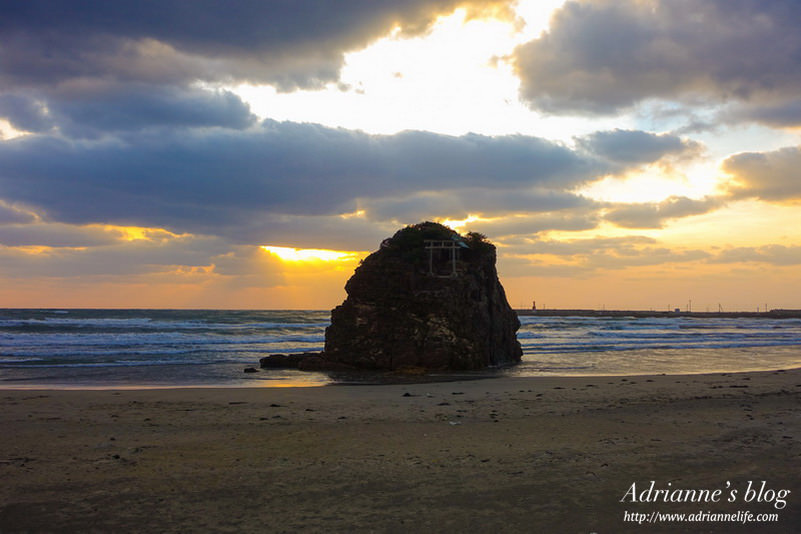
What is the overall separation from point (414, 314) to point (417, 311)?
0.18 meters

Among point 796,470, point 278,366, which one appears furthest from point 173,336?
point 796,470

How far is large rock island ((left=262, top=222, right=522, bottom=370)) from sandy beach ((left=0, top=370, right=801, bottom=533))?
1027cm

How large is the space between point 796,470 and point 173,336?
143 ft

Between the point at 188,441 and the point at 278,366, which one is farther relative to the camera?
the point at 278,366

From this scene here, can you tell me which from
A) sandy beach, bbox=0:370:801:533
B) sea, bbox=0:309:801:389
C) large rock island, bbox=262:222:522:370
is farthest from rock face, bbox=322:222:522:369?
sandy beach, bbox=0:370:801:533

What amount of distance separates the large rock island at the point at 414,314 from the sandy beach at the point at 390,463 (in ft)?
33.7

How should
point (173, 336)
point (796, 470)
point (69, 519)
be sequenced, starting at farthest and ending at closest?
point (173, 336) < point (796, 470) < point (69, 519)

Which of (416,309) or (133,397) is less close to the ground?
(416,309)

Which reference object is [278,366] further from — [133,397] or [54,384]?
[133,397]

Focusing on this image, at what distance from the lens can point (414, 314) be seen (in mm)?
24500

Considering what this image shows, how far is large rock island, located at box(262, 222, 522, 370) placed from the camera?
23.9 metres

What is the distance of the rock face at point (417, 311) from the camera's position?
942 inches

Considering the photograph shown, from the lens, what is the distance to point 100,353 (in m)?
30.5

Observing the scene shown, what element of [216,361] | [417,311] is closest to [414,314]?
[417,311]
